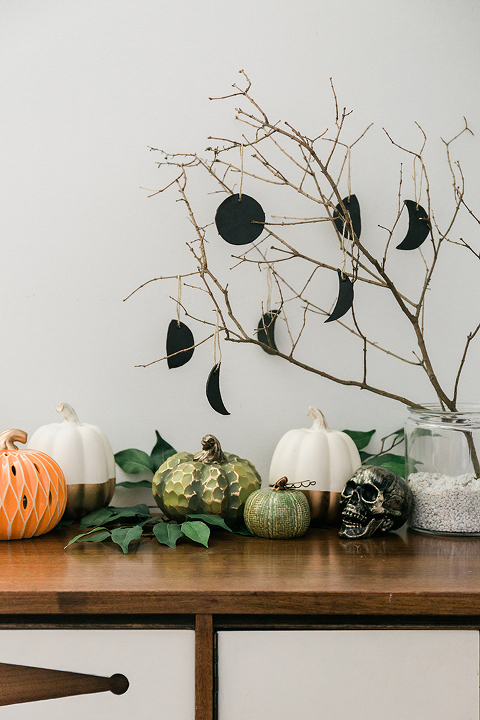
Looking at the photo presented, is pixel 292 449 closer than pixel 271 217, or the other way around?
pixel 292 449

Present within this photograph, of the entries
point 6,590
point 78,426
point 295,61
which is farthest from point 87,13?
point 6,590

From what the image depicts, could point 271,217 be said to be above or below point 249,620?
above

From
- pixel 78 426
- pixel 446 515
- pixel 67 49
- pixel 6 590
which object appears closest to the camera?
pixel 6 590

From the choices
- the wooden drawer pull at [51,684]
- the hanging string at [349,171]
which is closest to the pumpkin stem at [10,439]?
the wooden drawer pull at [51,684]

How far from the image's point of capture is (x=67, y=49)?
3.59 feet

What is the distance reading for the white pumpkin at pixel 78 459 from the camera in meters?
0.95

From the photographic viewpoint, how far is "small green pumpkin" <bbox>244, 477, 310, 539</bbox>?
2.77 ft

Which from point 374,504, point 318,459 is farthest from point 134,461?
point 374,504

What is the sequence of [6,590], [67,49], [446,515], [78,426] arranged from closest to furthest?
→ [6,590] < [446,515] < [78,426] < [67,49]

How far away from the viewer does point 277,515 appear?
0.84 meters

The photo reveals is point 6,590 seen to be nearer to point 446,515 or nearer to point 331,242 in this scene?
point 446,515

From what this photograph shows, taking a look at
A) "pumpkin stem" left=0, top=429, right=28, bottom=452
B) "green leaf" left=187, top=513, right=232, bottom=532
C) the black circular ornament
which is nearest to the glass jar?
"green leaf" left=187, top=513, right=232, bottom=532

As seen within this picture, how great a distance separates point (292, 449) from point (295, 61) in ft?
2.58

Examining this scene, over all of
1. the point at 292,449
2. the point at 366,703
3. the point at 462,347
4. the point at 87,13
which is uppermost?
the point at 87,13
